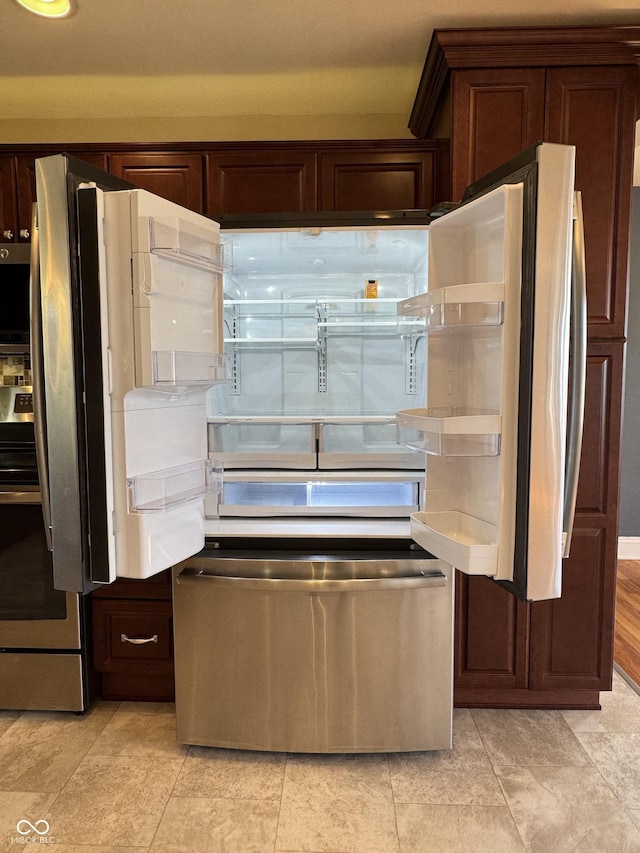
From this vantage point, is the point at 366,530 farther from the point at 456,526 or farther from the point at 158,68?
the point at 158,68

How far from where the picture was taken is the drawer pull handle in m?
2.21

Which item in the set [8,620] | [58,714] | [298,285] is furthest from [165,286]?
[58,714]

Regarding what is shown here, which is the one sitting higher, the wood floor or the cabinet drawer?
the cabinet drawer

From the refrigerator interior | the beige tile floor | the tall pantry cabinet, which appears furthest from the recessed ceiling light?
the beige tile floor

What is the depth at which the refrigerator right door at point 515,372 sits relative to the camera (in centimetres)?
120

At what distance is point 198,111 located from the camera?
8.98ft

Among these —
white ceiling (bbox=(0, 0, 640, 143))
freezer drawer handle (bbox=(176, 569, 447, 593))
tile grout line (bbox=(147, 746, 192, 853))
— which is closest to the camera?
tile grout line (bbox=(147, 746, 192, 853))

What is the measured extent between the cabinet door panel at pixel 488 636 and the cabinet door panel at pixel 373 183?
1516mm

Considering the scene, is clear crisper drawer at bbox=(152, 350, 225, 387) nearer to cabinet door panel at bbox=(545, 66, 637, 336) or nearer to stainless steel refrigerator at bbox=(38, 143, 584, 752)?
stainless steel refrigerator at bbox=(38, 143, 584, 752)

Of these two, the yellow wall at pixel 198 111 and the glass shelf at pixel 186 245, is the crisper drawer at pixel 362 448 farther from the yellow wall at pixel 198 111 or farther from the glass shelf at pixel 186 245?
the yellow wall at pixel 198 111

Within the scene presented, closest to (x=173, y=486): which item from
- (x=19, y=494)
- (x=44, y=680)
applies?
(x=19, y=494)

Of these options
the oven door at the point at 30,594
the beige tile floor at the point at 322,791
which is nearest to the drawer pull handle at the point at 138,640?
the oven door at the point at 30,594

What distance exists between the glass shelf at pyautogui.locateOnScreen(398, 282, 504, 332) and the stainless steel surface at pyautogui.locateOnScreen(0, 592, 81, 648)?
1680 mm

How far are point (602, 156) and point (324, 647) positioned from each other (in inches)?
77.0
